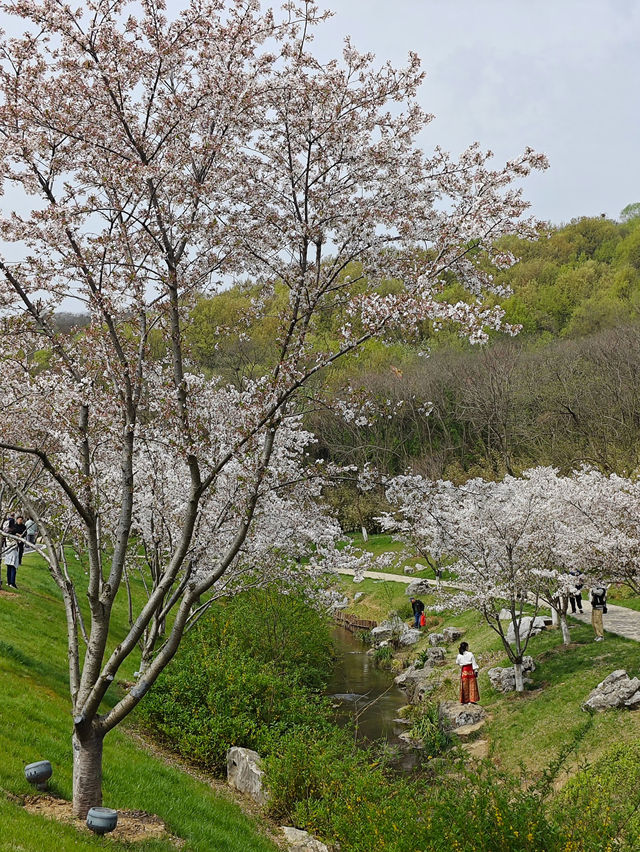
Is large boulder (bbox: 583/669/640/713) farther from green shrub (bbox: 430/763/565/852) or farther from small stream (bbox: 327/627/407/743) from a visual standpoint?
green shrub (bbox: 430/763/565/852)

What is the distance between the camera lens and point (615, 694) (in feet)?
42.1

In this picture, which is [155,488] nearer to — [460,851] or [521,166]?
[460,851]

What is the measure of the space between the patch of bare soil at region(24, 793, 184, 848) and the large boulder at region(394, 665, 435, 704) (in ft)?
38.3

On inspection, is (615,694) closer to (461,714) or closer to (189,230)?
(461,714)

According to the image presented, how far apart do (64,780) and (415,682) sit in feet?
44.0

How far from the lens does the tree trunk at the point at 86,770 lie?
6.32 meters

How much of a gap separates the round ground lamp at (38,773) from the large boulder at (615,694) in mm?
10439

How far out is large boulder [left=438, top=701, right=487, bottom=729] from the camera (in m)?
15.0

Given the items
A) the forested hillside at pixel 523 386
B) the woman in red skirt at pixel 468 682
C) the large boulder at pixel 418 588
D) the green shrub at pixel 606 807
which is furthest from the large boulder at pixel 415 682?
the forested hillside at pixel 523 386

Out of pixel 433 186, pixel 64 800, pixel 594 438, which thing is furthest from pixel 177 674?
pixel 594 438

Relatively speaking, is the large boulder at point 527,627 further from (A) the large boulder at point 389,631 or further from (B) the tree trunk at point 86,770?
(B) the tree trunk at point 86,770

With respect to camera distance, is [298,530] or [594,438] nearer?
[298,530]

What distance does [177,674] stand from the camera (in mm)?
13680

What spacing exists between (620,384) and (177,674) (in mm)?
26525
